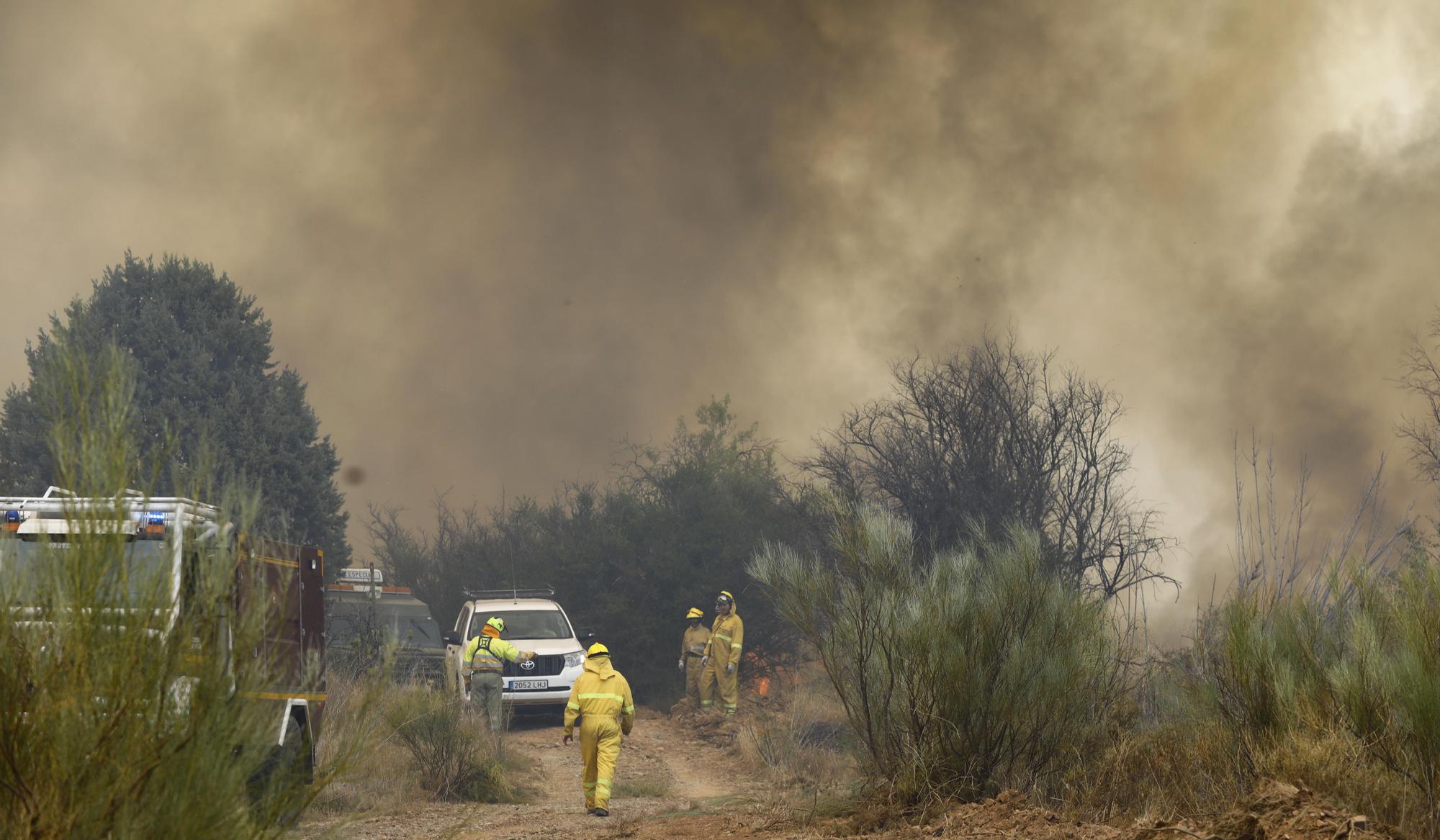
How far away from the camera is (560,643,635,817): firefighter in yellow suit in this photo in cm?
1156

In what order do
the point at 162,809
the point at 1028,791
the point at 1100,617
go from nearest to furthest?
the point at 162,809, the point at 1028,791, the point at 1100,617

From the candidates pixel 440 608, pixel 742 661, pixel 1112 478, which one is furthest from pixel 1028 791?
pixel 440 608

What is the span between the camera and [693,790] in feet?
47.6

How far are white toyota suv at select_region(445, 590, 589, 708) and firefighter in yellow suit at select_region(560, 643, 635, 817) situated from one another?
578 centimetres

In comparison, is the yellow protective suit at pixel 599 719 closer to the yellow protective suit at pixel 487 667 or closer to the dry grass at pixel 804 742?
the dry grass at pixel 804 742

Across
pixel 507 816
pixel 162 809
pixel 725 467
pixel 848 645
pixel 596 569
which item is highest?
pixel 725 467

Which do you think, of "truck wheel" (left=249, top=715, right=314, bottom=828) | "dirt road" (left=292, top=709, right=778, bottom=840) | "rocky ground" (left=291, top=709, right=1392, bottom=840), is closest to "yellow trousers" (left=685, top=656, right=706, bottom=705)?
"dirt road" (left=292, top=709, right=778, bottom=840)

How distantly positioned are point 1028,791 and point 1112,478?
10496 mm

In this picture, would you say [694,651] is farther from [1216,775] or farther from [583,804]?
[1216,775]

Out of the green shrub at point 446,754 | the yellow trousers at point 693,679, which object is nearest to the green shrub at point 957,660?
the green shrub at point 446,754

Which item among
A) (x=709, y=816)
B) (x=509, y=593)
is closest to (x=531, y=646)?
(x=509, y=593)

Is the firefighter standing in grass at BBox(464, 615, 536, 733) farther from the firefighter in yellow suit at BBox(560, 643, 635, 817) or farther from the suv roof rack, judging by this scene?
the suv roof rack

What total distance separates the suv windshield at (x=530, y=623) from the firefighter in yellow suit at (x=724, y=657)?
8.01 ft

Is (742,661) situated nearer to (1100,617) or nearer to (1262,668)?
(1100,617)
